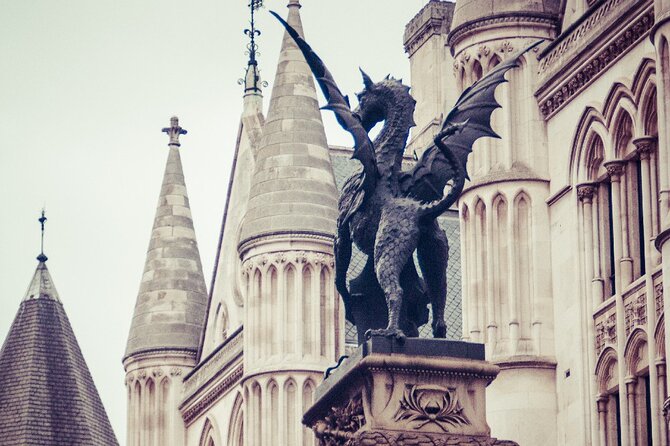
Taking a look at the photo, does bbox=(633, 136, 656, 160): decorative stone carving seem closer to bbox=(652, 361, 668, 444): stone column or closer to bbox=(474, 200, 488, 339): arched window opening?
bbox=(652, 361, 668, 444): stone column

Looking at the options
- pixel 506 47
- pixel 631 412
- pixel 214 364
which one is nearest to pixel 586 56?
pixel 506 47

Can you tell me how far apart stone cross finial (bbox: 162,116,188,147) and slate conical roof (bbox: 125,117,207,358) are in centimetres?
131

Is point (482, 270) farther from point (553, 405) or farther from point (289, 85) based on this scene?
point (289, 85)

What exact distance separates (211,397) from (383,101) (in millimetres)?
31544

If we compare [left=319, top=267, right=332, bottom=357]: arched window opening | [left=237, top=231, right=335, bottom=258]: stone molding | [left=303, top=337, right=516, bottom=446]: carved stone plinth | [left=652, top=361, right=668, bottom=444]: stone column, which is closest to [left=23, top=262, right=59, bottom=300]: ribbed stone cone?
[left=237, top=231, right=335, bottom=258]: stone molding

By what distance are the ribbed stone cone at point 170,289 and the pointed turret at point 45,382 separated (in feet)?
80.0

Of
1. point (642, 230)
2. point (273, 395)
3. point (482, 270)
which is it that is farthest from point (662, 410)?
point (273, 395)

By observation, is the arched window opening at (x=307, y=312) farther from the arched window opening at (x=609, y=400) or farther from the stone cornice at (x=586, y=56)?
the arched window opening at (x=609, y=400)

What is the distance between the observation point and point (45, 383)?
3349 inches

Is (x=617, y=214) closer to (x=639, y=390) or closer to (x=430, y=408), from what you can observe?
(x=639, y=390)

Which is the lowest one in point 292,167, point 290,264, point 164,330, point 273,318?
point 273,318

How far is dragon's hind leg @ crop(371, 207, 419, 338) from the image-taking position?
22.9 metres

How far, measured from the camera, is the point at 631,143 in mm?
38219

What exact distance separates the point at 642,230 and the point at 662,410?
10.5ft
